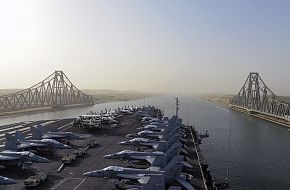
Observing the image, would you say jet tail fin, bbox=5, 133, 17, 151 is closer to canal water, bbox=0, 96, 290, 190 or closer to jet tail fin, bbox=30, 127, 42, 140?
jet tail fin, bbox=30, 127, 42, 140

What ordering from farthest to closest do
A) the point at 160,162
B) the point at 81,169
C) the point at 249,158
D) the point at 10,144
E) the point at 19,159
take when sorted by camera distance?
the point at 249,158
the point at 10,144
the point at 81,169
the point at 19,159
the point at 160,162

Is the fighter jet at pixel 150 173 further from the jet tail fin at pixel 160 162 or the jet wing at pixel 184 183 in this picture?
the jet tail fin at pixel 160 162

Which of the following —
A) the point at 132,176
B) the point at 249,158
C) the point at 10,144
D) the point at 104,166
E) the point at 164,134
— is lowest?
the point at 249,158

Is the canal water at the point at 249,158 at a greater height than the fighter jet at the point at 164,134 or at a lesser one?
Result: lesser

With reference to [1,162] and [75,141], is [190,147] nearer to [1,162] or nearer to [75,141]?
[75,141]

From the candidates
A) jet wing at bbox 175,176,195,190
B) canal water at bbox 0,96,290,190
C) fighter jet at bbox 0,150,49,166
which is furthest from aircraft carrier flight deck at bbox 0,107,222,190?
canal water at bbox 0,96,290,190

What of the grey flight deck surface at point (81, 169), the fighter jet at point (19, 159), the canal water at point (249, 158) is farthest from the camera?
the canal water at point (249, 158)

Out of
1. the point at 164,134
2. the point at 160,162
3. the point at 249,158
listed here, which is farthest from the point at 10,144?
the point at 249,158

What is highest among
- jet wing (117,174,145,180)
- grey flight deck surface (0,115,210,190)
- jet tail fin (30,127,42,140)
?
jet tail fin (30,127,42,140)

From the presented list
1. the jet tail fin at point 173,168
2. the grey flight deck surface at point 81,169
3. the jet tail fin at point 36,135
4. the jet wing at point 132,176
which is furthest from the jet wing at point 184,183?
the jet tail fin at point 36,135

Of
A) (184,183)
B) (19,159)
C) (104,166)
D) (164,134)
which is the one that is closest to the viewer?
(184,183)

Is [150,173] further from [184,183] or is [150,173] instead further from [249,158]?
[249,158]
